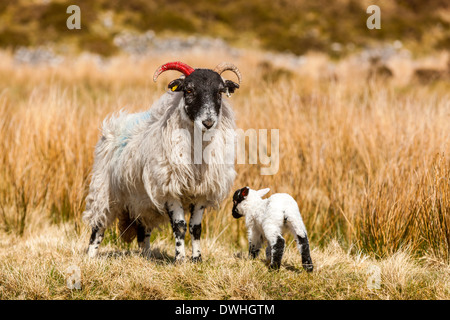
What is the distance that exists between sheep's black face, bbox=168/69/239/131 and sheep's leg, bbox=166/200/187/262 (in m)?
0.79

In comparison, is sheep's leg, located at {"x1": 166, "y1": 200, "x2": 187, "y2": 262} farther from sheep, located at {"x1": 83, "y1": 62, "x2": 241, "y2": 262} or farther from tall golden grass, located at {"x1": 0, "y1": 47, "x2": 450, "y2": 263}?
tall golden grass, located at {"x1": 0, "y1": 47, "x2": 450, "y2": 263}

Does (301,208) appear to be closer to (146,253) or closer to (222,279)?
(146,253)

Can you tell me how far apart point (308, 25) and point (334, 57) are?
9241 millimetres

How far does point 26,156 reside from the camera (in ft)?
20.6

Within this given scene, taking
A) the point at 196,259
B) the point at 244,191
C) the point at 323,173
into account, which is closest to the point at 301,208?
the point at 323,173

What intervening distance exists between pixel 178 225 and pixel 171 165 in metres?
0.53

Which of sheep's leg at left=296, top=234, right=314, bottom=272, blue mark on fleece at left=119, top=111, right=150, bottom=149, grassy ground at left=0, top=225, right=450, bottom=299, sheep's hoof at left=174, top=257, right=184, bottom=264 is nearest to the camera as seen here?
grassy ground at left=0, top=225, right=450, bottom=299

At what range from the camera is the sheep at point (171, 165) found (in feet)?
13.0

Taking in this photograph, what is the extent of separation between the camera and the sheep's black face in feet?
12.4

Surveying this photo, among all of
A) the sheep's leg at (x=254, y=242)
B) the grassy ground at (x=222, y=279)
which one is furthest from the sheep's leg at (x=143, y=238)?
the sheep's leg at (x=254, y=242)

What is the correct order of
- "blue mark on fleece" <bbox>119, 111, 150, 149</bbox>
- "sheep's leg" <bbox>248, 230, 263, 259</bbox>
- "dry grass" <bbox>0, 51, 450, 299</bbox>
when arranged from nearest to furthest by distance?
1. "dry grass" <bbox>0, 51, 450, 299</bbox>
2. "sheep's leg" <bbox>248, 230, 263, 259</bbox>
3. "blue mark on fleece" <bbox>119, 111, 150, 149</bbox>

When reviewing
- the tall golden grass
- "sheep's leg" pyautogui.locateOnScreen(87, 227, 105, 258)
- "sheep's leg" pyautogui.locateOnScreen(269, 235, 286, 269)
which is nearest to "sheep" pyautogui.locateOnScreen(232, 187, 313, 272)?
"sheep's leg" pyautogui.locateOnScreen(269, 235, 286, 269)

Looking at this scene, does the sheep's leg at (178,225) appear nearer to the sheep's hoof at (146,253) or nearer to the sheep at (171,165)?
the sheep at (171,165)
